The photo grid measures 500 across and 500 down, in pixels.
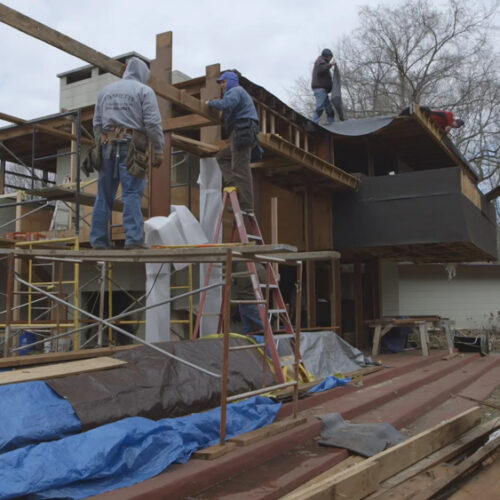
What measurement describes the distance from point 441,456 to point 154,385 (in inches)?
107

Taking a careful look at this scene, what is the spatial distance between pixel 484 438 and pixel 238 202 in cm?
396

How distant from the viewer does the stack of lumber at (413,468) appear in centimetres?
388

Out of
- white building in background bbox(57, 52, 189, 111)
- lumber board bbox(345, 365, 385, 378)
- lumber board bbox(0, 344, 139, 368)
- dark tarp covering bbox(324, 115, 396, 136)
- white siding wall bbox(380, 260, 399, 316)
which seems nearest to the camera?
lumber board bbox(0, 344, 139, 368)

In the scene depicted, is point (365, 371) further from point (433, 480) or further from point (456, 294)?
point (456, 294)

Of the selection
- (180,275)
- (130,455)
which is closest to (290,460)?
(130,455)

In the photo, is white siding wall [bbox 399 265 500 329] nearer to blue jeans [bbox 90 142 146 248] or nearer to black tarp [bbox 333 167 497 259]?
black tarp [bbox 333 167 497 259]

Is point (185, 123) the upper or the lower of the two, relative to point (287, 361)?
upper

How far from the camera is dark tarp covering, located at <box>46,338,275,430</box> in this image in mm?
4230

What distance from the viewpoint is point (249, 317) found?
24.8ft

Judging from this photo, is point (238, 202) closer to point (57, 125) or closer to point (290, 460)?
point (290, 460)

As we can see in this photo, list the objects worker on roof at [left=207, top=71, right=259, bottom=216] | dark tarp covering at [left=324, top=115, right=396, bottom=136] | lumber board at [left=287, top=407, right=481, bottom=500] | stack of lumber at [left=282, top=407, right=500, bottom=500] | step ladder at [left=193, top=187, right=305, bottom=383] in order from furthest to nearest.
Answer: dark tarp covering at [left=324, top=115, right=396, bottom=136] < worker on roof at [left=207, top=71, right=259, bottom=216] < step ladder at [left=193, top=187, right=305, bottom=383] < stack of lumber at [left=282, top=407, right=500, bottom=500] < lumber board at [left=287, top=407, right=481, bottom=500]

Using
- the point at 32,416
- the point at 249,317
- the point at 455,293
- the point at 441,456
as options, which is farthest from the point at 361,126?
the point at 455,293

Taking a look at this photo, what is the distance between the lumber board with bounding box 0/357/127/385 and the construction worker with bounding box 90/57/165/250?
112cm

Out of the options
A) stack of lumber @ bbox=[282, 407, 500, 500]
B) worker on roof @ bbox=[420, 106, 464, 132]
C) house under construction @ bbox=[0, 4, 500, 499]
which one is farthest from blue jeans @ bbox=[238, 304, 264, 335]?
worker on roof @ bbox=[420, 106, 464, 132]
